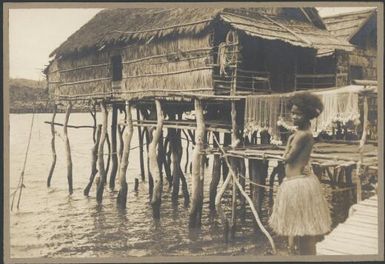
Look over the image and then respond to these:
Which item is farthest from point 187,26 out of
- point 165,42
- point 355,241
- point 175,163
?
point 355,241

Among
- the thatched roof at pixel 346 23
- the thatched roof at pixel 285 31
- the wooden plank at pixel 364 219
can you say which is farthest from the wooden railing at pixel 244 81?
the wooden plank at pixel 364 219

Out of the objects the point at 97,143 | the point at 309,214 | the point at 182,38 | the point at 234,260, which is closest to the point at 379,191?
the point at 309,214

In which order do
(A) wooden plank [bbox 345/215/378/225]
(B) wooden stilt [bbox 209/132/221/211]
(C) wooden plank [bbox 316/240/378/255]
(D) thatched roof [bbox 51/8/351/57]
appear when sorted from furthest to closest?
(B) wooden stilt [bbox 209/132/221/211]
(D) thatched roof [bbox 51/8/351/57]
(A) wooden plank [bbox 345/215/378/225]
(C) wooden plank [bbox 316/240/378/255]

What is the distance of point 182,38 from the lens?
12.7m

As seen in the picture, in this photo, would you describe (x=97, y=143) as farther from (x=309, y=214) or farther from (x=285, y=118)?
(x=309, y=214)

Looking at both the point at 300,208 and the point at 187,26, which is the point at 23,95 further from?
the point at 300,208

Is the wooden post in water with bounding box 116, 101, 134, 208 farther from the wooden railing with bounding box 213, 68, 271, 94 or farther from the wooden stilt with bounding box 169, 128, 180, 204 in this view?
the wooden railing with bounding box 213, 68, 271, 94

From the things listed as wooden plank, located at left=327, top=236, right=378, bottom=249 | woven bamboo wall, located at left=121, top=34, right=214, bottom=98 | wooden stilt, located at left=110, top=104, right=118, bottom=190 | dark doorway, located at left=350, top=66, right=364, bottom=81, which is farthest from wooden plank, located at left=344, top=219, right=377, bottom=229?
wooden stilt, located at left=110, top=104, right=118, bottom=190

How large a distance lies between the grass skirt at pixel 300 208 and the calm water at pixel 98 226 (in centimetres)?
106

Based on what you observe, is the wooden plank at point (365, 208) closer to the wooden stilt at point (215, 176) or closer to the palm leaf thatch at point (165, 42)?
the wooden stilt at point (215, 176)

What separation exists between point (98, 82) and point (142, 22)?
9.98 feet

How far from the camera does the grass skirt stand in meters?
8.68

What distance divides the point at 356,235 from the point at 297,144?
1830mm

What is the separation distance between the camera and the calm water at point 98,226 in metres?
10.4
